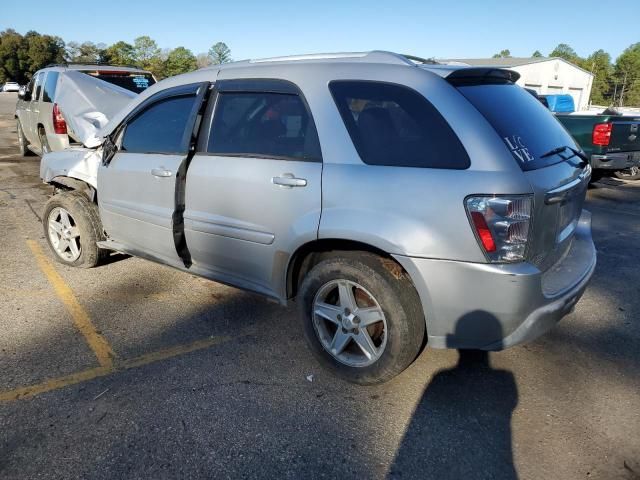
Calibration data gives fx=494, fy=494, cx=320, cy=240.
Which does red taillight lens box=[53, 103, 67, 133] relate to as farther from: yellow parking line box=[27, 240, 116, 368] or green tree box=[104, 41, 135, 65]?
green tree box=[104, 41, 135, 65]

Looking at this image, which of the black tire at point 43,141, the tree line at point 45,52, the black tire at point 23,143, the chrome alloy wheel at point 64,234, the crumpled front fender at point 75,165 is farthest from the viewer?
the tree line at point 45,52

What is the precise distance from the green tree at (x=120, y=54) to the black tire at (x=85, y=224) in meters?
71.8

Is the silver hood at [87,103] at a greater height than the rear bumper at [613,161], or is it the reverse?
the silver hood at [87,103]

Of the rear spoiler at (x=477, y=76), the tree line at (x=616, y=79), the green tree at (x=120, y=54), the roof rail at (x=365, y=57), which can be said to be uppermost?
the green tree at (x=120, y=54)

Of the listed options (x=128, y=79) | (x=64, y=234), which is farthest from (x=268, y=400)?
(x=128, y=79)

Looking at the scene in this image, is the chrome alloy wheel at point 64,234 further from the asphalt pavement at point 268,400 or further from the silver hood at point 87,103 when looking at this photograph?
the silver hood at point 87,103

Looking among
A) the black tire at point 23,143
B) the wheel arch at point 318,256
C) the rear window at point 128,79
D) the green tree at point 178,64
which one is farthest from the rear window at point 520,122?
the green tree at point 178,64

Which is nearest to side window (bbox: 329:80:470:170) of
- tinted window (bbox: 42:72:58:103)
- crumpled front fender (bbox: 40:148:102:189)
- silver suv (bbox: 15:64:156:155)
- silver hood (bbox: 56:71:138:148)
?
crumpled front fender (bbox: 40:148:102:189)

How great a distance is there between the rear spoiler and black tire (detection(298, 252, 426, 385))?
1048mm

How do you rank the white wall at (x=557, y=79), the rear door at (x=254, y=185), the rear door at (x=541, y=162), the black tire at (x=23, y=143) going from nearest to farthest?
the rear door at (x=541, y=162) < the rear door at (x=254, y=185) < the black tire at (x=23, y=143) < the white wall at (x=557, y=79)

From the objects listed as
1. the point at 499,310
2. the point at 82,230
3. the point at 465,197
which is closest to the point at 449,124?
the point at 465,197

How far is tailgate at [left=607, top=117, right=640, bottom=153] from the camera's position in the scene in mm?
8594

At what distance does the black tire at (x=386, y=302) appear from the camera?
2645 millimetres

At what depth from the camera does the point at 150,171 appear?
12.1 ft
